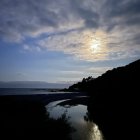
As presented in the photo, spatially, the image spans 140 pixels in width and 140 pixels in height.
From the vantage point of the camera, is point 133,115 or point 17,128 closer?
point 17,128

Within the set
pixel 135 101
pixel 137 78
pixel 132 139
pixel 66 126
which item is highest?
pixel 137 78

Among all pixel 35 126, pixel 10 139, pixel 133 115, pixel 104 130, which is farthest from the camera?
pixel 133 115

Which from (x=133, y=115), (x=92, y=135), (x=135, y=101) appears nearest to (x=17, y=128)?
(x=92, y=135)

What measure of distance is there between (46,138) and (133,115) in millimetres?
20403

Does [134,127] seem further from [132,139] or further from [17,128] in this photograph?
[17,128]

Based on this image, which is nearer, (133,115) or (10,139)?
(10,139)

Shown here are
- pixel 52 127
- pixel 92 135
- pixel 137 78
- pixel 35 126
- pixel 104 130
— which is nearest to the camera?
pixel 35 126

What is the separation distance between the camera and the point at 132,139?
20.2 m

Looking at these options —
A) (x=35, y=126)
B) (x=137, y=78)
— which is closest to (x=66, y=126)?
(x=35, y=126)

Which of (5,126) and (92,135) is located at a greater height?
(5,126)

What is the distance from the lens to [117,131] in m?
23.9

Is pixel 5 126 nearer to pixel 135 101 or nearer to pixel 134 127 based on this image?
pixel 134 127

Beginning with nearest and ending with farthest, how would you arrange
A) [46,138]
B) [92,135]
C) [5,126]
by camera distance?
[5,126]
[46,138]
[92,135]

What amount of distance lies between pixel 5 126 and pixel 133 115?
22553 mm
